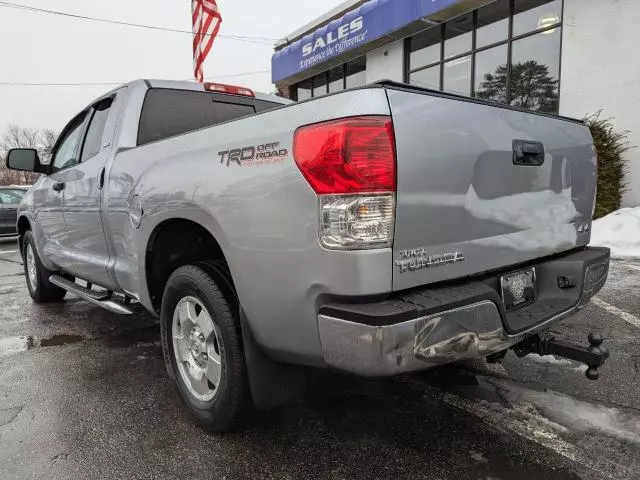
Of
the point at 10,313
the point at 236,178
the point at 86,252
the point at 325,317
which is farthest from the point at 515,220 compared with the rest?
the point at 10,313

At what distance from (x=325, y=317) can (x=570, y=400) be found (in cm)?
188

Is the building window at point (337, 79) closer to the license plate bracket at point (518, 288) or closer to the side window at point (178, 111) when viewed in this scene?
the side window at point (178, 111)

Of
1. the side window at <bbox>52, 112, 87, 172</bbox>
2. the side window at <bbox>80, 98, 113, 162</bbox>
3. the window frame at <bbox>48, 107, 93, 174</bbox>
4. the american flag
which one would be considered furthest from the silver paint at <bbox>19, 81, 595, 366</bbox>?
the american flag

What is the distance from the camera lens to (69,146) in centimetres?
465

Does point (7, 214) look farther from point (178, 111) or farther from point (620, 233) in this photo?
A: point (620, 233)

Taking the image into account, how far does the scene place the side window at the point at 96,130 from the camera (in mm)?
3828

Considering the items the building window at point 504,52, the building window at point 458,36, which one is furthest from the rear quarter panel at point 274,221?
the building window at point 458,36

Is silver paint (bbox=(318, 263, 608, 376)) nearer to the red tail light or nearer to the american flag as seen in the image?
the red tail light

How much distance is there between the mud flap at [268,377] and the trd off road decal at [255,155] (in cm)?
68

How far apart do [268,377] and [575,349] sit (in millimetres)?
1474

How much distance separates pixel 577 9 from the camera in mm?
9664

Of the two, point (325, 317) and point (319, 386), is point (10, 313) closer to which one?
point (319, 386)

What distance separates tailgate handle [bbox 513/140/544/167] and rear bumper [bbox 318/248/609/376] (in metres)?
0.64

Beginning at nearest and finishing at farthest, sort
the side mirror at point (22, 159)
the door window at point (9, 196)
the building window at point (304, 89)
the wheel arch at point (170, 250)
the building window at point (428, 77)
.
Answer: the wheel arch at point (170, 250)
the side mirror at point (22, 159)
the building window at point (428, 77)
the door window at point (9, 196)
the building window at point (304, 89)
